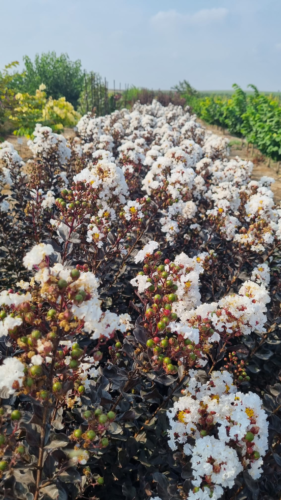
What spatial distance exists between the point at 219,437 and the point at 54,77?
38.4m

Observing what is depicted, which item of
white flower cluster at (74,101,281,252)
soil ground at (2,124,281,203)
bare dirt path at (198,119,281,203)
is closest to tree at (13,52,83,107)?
soil ground at (2,124,281,203)

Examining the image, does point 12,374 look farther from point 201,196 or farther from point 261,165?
point 261,165

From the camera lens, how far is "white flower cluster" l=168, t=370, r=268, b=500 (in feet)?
5.45

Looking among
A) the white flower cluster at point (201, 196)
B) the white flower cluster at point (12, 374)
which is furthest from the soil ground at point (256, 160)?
the white flower cluster at point (12, 374)

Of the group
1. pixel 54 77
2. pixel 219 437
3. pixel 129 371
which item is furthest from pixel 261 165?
pixel 54 77

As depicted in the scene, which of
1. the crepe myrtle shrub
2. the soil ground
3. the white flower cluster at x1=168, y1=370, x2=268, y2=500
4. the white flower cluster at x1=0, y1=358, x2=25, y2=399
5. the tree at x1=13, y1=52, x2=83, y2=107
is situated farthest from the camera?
the tree at x1=13, y1=52, x2=83, y2=107

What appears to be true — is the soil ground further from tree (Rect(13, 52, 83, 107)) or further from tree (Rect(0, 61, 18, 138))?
tree (Rect(13, 52, 83, 107))

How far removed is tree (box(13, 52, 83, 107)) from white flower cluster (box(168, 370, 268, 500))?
34.7m

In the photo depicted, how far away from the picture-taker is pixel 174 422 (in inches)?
77.2

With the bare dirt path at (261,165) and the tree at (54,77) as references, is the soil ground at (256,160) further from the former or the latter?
the tree at (54,77)

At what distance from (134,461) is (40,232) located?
9.34 feet

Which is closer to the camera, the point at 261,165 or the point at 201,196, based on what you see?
the point at 201,196

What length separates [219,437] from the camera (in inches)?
68.1

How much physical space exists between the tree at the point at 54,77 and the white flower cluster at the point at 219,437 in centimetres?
3467
